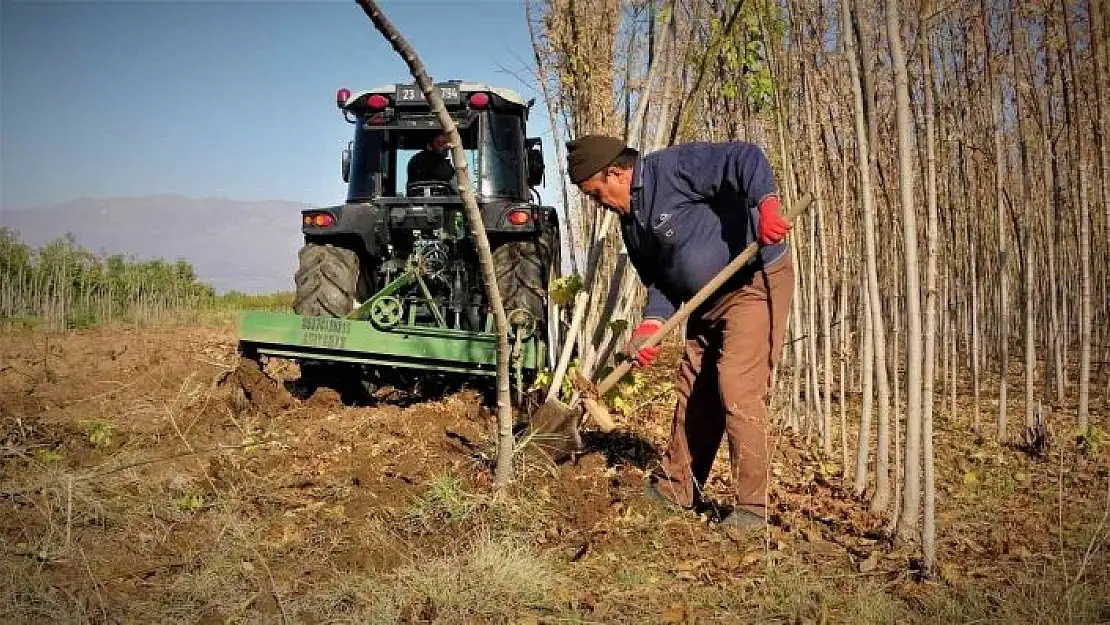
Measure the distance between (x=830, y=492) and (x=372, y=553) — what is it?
92.2 inches

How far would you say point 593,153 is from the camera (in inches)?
129

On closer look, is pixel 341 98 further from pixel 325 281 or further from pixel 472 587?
pixel 472 587

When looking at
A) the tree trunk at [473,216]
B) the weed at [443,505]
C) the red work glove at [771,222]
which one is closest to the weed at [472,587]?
the weed at [443,505]

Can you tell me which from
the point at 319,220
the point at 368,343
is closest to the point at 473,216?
the point at 368,343

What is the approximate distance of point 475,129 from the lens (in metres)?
5.73

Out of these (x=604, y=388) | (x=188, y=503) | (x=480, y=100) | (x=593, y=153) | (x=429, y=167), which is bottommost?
(x=188, y=503)

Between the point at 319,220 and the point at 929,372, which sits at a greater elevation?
the point at 319,220

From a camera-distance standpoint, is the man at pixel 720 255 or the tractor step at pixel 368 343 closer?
the man at pixel 720 255

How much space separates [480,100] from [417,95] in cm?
41

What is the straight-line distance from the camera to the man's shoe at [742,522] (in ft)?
10.5

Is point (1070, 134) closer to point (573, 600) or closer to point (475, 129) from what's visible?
point (475, 129)

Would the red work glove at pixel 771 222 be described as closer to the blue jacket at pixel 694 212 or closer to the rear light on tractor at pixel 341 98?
the blue jacket at pixel 694 212

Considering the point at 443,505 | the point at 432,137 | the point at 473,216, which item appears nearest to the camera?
the point at 473,216

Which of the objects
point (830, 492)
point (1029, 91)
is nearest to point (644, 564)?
point (830, 492)
